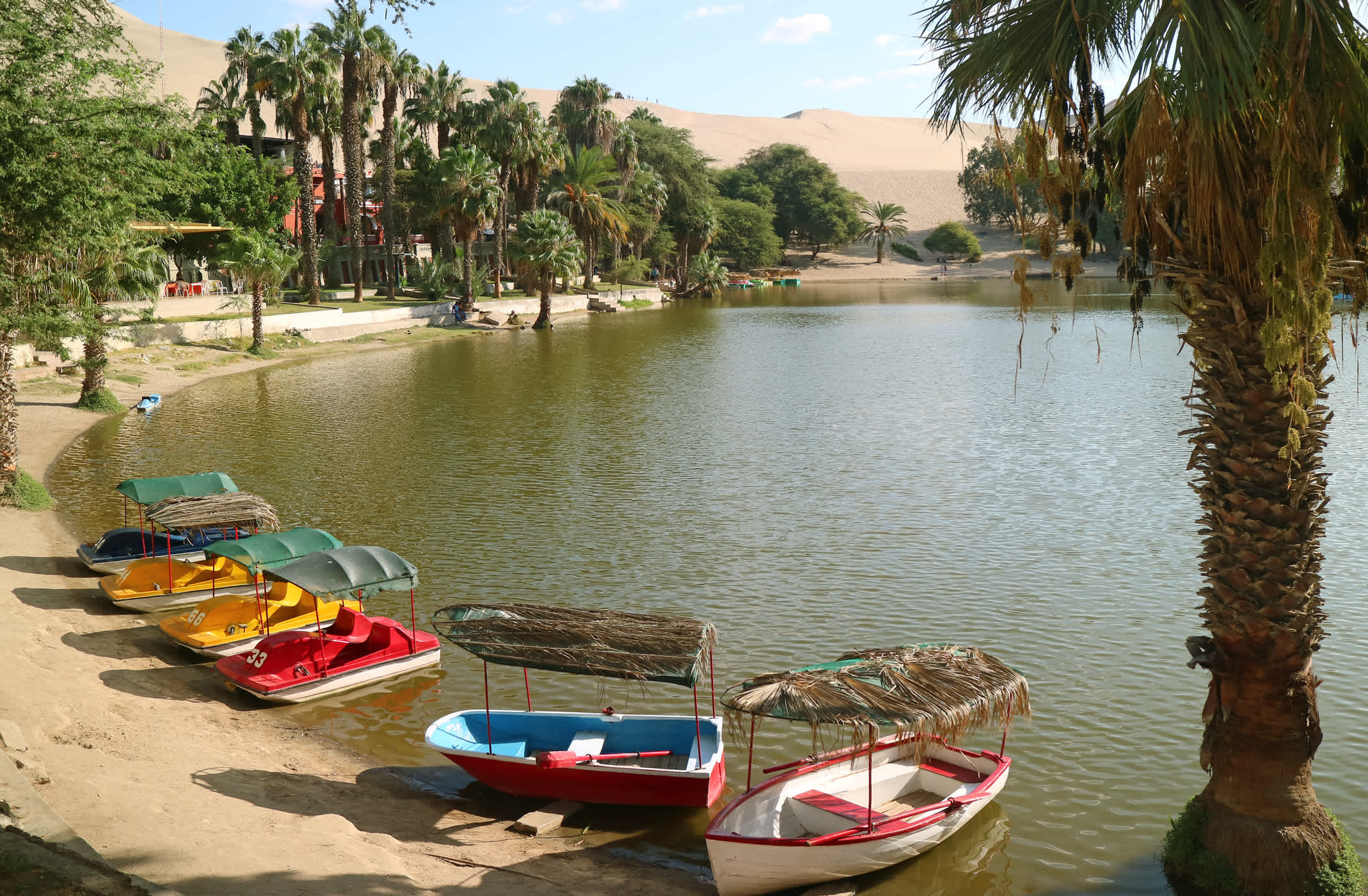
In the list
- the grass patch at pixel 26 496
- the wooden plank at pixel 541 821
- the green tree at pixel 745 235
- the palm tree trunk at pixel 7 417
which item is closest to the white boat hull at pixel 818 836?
the wooden plank at pixel 541 821

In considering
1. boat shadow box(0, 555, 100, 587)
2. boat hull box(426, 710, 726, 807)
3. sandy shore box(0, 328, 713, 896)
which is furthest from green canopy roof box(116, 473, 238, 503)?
boat hull box(426, 710, 726, 807)

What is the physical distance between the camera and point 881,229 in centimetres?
15788

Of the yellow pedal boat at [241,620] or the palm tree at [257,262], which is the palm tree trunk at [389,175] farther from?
the yellow pedal boat at [241,620]

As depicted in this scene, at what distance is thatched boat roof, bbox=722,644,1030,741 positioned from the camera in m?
10.8

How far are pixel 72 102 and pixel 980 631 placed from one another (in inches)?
764

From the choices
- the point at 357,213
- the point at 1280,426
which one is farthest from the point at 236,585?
Result: the point at 357,213

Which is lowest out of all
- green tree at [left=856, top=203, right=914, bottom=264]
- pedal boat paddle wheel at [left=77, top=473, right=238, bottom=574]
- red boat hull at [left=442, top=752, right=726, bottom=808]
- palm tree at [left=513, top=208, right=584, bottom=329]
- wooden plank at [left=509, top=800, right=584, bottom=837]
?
wooden plank at [left=509, top=800, right=584, bottom=837]

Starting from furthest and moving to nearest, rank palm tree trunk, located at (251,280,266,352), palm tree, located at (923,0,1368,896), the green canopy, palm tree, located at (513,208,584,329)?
palm tree, located at (513,208,584,329), palm tree trunk, located at (251,280,266,352), the green canopy, palm tree, located at (923,0,1368,896)

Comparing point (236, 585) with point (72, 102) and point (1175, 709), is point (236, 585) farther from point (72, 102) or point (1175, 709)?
point (1175, 709)

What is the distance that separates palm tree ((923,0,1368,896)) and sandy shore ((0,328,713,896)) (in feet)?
18.1

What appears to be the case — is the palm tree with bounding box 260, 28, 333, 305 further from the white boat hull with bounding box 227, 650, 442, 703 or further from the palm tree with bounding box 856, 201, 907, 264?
the palm tree with bounding box 856, 201, 907, 264

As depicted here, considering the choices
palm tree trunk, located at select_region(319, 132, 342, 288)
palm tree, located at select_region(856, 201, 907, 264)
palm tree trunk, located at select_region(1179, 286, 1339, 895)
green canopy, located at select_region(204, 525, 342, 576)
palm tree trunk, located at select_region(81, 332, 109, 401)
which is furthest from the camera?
palm tree, located at select_region(856, 201, 907, 264)

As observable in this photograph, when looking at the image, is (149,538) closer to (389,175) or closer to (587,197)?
(389,175)

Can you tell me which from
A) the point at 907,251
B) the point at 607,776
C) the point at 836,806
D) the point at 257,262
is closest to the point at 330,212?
the point at 257,262
